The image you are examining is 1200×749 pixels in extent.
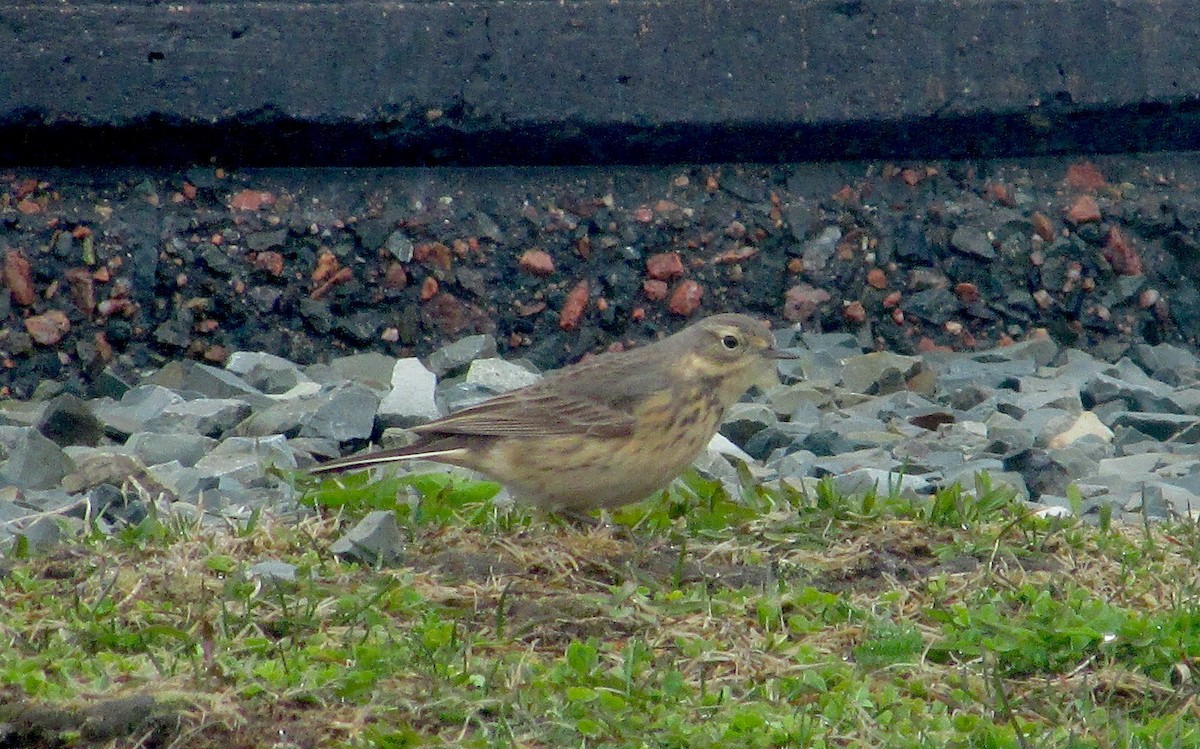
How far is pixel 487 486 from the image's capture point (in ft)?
19.4

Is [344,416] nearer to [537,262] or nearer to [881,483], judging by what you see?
[537,262]

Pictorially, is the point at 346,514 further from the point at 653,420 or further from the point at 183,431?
the point at 183,431

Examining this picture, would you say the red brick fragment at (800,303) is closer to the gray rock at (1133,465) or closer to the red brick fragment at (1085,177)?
the red brick fragment at (1085,177)

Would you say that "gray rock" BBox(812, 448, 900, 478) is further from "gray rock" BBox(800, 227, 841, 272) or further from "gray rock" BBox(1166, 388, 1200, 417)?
"gray rock" BBox(800, 227, 841, 272)

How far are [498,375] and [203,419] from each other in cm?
136

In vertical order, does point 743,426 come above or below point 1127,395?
above

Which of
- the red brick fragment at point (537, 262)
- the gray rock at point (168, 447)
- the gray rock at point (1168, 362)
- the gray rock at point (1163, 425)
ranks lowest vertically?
the gray rock at point (1168, 362)

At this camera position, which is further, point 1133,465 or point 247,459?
point 1133,465

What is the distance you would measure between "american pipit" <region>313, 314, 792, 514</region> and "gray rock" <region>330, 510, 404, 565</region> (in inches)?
23.6

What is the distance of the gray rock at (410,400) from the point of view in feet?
23.3

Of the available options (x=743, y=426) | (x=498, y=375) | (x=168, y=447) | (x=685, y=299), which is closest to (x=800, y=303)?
(x=685, y=299)

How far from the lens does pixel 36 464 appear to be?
20.9ft

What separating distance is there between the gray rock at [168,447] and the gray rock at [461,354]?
1430 millimetres

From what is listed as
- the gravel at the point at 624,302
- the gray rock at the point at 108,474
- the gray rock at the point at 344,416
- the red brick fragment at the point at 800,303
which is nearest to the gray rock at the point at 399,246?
the gravel at the point at 624,302
